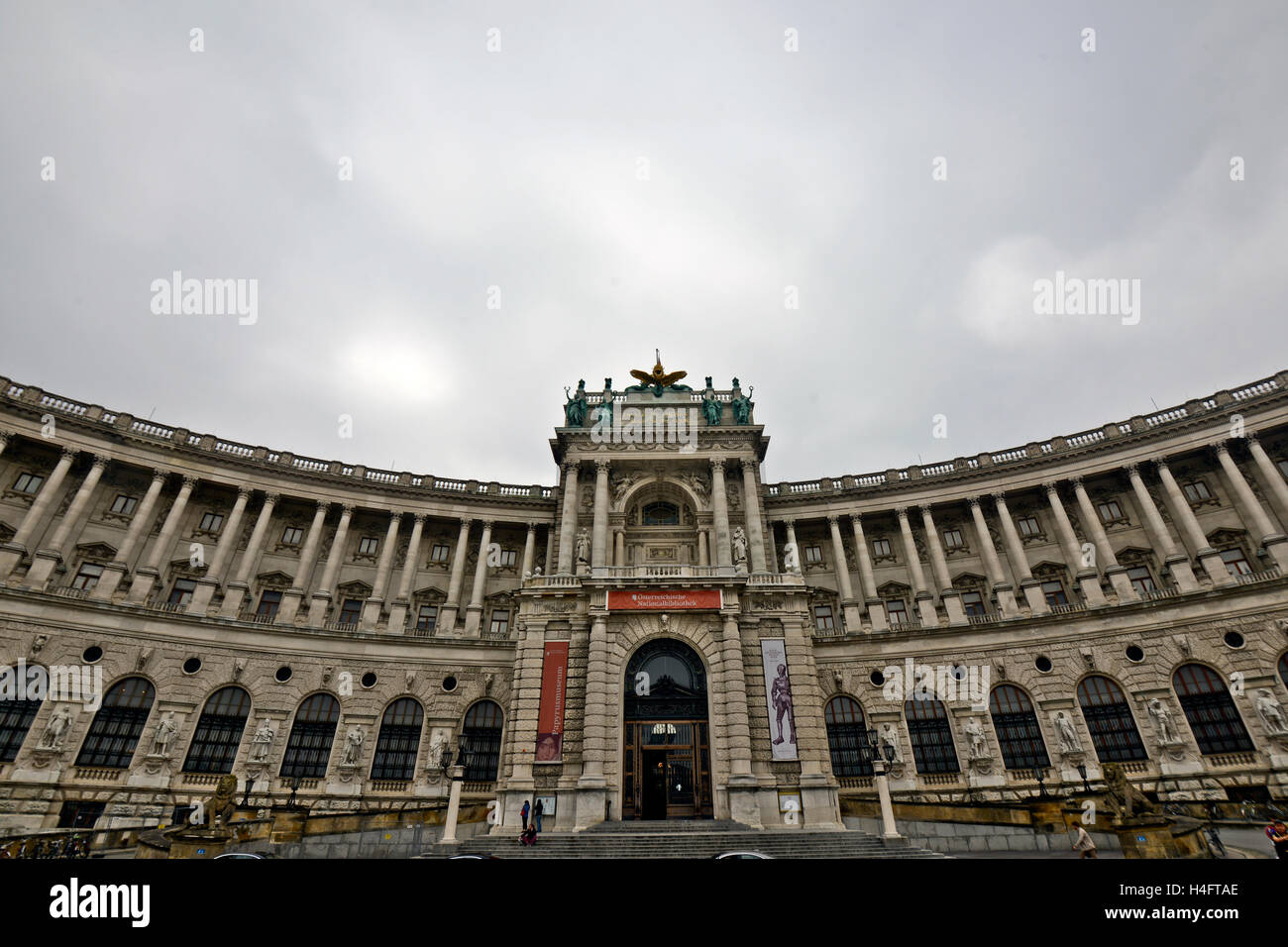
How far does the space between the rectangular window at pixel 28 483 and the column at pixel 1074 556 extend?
63.9 m

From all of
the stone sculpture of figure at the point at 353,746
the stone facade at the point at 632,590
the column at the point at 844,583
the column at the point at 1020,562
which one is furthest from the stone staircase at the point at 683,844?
the column at the point at 1020,562

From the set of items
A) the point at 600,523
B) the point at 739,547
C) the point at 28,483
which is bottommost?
the point at 739,547

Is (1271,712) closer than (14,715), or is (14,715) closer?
(1271,712)

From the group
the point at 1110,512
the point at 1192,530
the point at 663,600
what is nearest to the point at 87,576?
the point at 663,600

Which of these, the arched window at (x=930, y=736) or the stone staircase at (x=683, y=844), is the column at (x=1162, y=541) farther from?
the stone staircase at (x=683, y=844)

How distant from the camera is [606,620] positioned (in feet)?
104

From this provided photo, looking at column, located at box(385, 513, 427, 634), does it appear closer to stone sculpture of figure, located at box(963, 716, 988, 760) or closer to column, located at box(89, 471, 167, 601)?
column, located at box(89, 471, 167, 601)

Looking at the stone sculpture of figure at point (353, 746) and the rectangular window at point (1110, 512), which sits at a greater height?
the rectangular window at point (1110, 512)

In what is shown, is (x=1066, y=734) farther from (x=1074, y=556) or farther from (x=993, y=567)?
(x=1074, y=556)

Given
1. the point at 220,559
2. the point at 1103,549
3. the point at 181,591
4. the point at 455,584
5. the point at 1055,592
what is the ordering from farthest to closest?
the point at 455,584 → the point at 1055,592 → the point at 220,559 → the point at 1103,549 → the point at 181,591

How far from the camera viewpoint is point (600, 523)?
3703 cm

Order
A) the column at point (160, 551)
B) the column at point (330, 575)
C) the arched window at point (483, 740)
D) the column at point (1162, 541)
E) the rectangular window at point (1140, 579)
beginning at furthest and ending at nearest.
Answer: the column at point (330, 575), the rectangular window at point (1140, 579), the arched window at point (483, 740), the column at point (160, 551), the column at point (1162, 541)

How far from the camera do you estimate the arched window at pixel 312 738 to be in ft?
107

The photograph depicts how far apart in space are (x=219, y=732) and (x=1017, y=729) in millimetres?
44687
